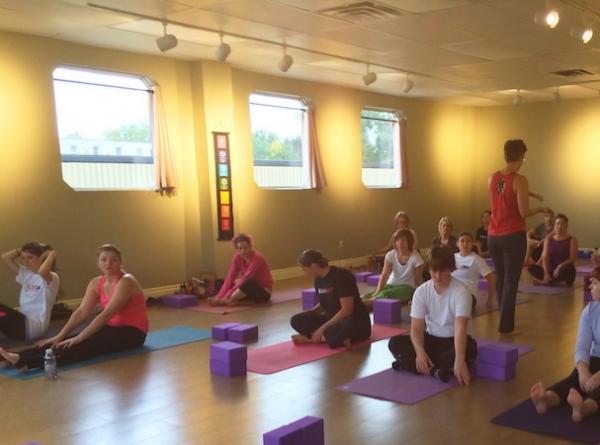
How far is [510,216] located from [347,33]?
2477 millimetres

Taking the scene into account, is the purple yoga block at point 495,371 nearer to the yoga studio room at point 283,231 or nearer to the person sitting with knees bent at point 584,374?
the yoga studio room at point 283,231

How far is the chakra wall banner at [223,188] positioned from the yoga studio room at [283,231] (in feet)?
0.10

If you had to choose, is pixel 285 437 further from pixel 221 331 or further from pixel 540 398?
pixel 221 331

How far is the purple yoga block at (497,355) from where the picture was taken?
3.81 meters

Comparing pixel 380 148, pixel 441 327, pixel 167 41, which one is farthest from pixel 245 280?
pixel 380 148

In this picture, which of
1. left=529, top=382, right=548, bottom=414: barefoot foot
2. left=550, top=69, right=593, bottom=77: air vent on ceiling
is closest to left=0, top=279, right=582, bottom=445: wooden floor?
left=529, top=382, right=548, bottom=414: barefoot foot

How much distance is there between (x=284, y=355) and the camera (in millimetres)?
4582

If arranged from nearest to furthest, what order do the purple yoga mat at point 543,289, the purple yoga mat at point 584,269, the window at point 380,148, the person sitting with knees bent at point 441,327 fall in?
1. the person sitting with knees bent at point 441,327
2. the purple yoga mat at point 543,289
3. the purple yoga mat at point 584,269
4. the window at point 380,148

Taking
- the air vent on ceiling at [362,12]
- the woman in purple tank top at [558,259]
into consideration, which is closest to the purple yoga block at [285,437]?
the air vent on ceiling at [362,12]

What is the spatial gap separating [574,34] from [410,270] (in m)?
2.61

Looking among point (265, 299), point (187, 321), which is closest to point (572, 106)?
point (265, 299)

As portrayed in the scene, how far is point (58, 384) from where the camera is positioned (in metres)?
4.00

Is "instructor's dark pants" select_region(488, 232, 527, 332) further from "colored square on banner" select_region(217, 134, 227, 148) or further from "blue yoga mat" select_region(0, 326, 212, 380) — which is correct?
"colored square on banner" select_region(217, 134, 227, 148)

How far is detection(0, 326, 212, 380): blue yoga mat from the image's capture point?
4.23 metres
